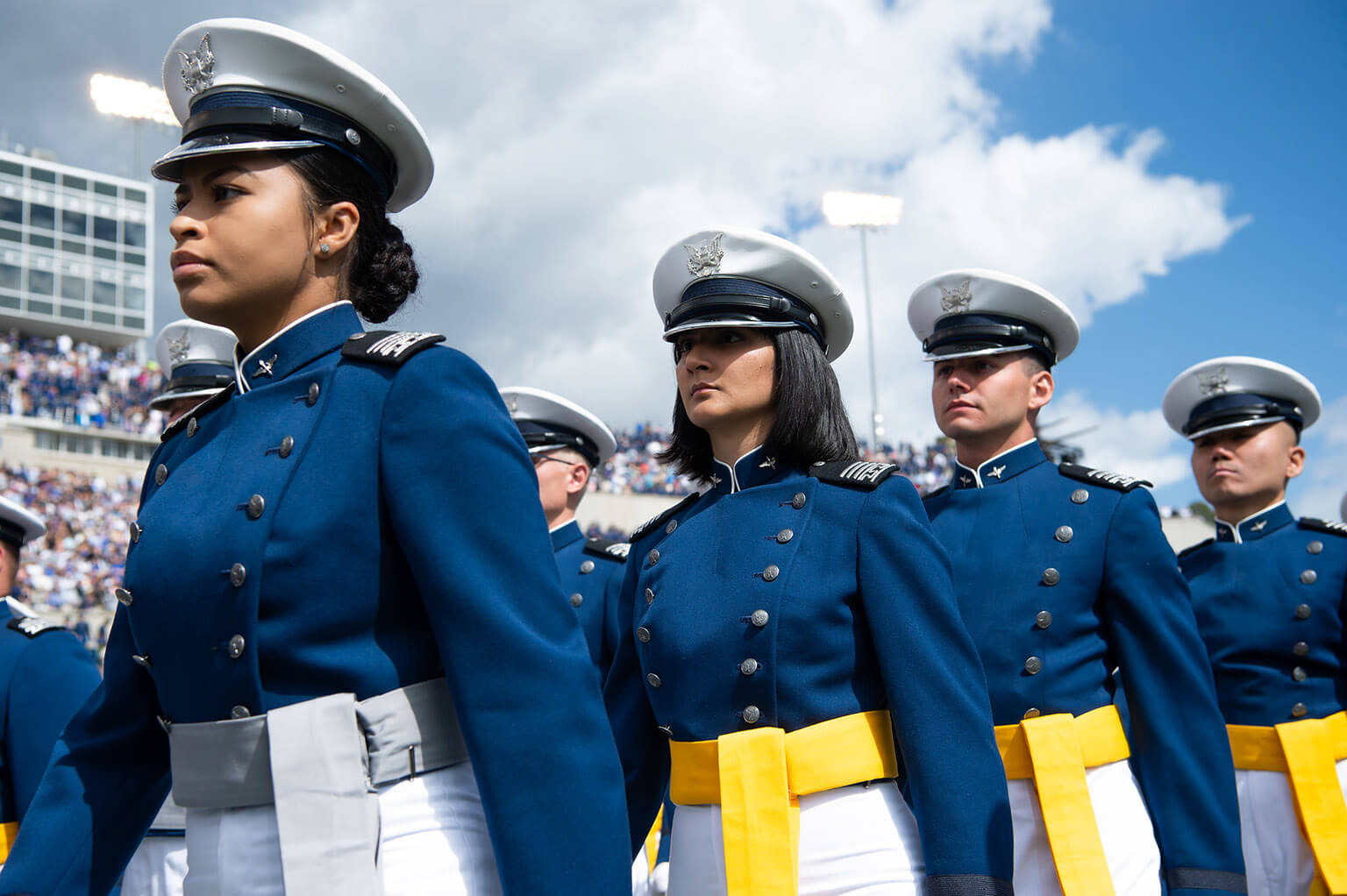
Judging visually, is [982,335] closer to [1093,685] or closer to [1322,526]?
[1093,685]

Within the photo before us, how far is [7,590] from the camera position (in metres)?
5.50

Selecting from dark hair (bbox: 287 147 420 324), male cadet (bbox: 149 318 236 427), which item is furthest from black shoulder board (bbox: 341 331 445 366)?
male cadet (bbox: 149 318 236 427)

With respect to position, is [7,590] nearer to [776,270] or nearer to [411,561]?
[776,270]

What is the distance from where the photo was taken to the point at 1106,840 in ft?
12.3

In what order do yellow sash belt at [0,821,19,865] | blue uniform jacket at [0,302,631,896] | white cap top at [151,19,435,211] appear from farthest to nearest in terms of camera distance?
yellow sash belt at [0,821,19,865] → white cap top at [151,19,435,211] → blue uniform jacket at [0,302,631,896]

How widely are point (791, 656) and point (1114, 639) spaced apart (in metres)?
1.40

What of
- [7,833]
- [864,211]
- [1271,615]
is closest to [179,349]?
[7,833]

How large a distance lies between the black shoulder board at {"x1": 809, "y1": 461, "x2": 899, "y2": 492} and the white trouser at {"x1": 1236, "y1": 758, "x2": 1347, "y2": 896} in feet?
10.1

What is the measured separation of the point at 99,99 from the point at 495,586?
63105mm

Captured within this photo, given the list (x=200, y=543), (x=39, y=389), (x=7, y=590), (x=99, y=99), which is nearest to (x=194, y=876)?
(x=200, y=543)

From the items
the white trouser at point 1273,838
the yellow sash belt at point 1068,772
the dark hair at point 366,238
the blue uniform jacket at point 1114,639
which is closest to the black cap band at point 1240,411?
the white trouser at point 1273,838

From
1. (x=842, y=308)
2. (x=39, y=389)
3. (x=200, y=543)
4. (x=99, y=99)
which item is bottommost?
(x=200, y=543)

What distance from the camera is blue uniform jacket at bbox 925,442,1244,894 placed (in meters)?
3.71

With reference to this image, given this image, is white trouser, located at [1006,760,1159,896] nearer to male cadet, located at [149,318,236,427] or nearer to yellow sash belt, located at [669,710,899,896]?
yellow sash belt, located at [669,710,899,896]
